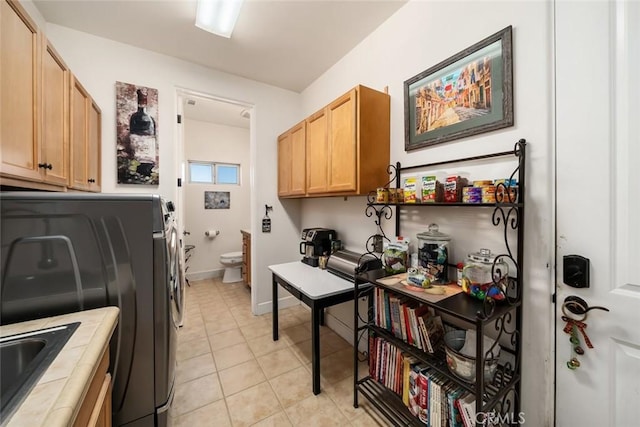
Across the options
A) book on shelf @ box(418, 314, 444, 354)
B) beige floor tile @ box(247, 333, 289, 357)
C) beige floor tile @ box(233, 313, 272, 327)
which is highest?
book on shelf @ box(418, 314, 444, 354)

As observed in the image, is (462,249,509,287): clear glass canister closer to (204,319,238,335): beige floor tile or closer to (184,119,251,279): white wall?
(204,319,238,335): beige floor tile

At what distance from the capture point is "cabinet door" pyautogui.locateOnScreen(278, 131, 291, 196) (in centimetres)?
274

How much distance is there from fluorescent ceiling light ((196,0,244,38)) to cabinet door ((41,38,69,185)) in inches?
37.7

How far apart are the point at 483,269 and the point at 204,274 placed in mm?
4339

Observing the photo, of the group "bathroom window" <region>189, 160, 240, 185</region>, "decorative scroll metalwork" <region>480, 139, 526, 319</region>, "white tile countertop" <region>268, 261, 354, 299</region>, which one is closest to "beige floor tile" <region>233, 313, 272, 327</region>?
"white tile countertop" <region>268, 261, 354, 299</region>

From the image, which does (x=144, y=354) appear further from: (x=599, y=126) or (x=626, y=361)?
(x=599, y=126)

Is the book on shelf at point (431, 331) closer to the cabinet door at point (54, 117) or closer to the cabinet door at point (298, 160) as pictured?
the cabinet door at point (298, 160)

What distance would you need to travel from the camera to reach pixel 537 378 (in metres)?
1.14

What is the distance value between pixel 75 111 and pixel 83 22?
95 centimetres

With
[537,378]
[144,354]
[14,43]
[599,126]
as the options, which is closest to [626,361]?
[537,378]

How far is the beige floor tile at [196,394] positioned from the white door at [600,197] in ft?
6.50

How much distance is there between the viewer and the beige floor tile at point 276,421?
4.75 ft

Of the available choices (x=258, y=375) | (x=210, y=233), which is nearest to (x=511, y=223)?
(x=258, y=375)

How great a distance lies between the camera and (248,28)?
2023 millimetres
